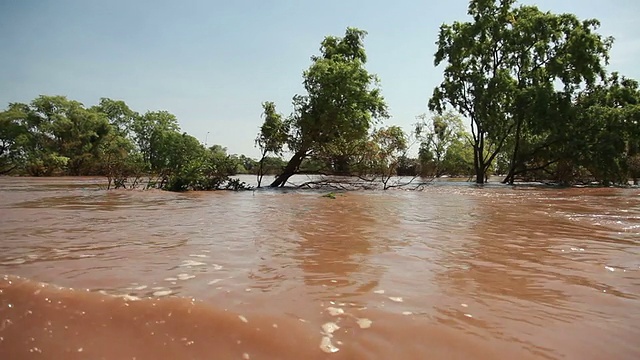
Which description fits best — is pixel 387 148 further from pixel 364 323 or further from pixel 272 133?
pixel 364 323

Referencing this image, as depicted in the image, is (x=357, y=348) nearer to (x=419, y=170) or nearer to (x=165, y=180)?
(x=165, y=180)

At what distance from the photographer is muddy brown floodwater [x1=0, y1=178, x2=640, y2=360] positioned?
193 centimetres

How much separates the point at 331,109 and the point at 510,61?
1541 cm

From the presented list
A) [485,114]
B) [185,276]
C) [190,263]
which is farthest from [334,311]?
[485,114]

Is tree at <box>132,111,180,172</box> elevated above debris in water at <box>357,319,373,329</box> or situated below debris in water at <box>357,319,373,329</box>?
above

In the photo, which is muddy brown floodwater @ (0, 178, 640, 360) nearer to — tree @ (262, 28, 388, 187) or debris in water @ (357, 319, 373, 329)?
debris in water @ (357, 319, 373, 329)

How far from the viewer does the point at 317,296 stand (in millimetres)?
2637

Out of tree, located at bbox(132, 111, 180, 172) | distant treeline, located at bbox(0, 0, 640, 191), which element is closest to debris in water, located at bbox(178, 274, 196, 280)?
distant treeline, located at bbox(0, 0, 640, 191)

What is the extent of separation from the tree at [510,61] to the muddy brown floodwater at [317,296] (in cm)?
2225

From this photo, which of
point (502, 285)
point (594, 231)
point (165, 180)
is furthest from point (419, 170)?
point (502, 285)

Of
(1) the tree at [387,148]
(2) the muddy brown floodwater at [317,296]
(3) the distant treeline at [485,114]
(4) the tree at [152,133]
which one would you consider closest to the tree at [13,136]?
(4) the tree at [152,133]

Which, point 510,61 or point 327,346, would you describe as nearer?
point 327,346

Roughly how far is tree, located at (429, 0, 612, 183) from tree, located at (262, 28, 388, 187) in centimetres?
886

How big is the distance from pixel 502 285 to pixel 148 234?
15.0 feet
